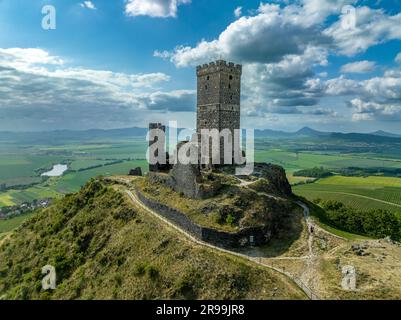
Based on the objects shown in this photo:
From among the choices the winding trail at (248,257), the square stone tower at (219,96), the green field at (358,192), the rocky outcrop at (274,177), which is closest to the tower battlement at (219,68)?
the square stone tower at (219,96)

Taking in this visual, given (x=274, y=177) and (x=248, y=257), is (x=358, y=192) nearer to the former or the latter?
(x=274, y=177)

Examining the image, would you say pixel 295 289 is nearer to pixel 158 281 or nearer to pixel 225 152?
pixel 158 281

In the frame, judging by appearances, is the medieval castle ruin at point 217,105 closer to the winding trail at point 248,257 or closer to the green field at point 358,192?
the winding trail at point 248,257

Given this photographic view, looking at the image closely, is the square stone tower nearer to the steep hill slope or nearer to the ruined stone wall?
the ruined stone wall

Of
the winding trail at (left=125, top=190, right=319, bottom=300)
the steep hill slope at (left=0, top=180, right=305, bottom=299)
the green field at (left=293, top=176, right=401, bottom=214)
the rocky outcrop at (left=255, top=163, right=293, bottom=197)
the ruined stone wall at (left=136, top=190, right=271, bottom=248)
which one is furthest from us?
the green field at (left=293, top=176, right=401, bottom=214)

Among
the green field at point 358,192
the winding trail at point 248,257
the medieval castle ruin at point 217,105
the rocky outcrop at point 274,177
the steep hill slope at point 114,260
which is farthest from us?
the green field at point 358,192

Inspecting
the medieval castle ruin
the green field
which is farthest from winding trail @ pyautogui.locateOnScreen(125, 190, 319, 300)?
the green field
